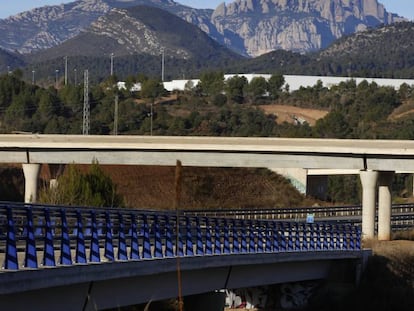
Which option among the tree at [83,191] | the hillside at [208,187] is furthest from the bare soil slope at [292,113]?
the tree at [83,191]

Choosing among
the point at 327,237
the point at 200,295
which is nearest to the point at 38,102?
the point at 327,237

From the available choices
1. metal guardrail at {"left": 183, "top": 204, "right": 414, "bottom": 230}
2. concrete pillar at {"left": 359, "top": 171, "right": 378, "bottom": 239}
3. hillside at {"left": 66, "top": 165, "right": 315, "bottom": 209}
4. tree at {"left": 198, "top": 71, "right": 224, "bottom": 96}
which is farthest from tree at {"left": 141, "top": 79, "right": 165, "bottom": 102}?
concrete pillar at {"left": 359, "top": 171, "right": 378, "bottom": 239}

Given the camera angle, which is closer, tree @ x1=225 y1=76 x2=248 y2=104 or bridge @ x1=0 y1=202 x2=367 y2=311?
bridge @ x1=0 y1=202 x2=367 y2=311

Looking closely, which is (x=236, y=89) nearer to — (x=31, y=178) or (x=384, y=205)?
(x=31, y=178)

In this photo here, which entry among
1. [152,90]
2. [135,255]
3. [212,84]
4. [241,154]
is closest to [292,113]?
[212,84]

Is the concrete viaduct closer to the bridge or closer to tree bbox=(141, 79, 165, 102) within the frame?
the bridge

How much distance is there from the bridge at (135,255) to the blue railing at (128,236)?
21mm

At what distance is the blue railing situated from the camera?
62.5ft

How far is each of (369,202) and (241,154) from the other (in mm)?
6697

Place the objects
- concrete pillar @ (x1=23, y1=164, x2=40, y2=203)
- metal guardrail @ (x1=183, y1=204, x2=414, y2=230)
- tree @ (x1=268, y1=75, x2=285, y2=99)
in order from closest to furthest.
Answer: concrete pillar @ (x1=23, y1=164, x2=40, y2=203) < metal guardrail @ (x1=183, y1=204, x2=414, y2=230) < tree @ (x1=268, y1=75, x2=285, y2=99)

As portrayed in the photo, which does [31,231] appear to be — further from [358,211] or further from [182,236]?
[358,211]

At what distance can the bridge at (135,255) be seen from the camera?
18.9 metres

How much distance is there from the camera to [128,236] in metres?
24.0

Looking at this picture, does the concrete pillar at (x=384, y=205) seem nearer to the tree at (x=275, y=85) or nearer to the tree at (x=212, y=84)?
the tree at (x=212, y=84)
